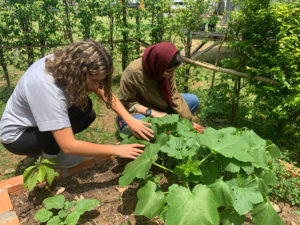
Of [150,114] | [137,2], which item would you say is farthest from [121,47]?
[150,114]

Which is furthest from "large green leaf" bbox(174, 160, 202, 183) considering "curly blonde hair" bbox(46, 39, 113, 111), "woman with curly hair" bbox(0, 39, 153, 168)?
"curly blonde hair" bbox(46, 39, 113, 111)

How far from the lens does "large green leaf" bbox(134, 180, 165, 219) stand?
1.40 metres

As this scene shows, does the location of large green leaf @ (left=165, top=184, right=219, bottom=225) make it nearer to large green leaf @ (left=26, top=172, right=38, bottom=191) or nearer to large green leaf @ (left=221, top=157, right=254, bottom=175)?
large green leaf @ (left=221, top=157, right=254, bottom=175)

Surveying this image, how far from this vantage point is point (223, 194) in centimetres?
142

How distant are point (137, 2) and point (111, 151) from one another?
12.4 feet

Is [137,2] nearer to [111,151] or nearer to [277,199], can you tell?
[111,151]

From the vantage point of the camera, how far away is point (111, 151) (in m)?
1.62

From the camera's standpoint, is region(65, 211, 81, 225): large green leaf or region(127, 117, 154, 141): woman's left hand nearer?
region(65, 211, 81, 225): large green leaf

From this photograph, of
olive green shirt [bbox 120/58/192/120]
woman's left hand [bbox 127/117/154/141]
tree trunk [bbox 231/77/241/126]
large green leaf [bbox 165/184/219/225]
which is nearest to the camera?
large green leaf [bbox 165/184/219/225]

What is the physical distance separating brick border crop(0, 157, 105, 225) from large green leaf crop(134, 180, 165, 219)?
2.69ft

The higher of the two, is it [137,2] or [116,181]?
[137,2]

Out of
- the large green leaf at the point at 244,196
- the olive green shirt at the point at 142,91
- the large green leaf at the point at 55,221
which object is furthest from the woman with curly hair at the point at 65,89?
the olive green shirt at the point at 142,91

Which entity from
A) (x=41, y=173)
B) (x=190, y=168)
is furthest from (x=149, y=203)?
(x=41, y=173)

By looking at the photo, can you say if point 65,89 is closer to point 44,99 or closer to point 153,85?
point 44,99
